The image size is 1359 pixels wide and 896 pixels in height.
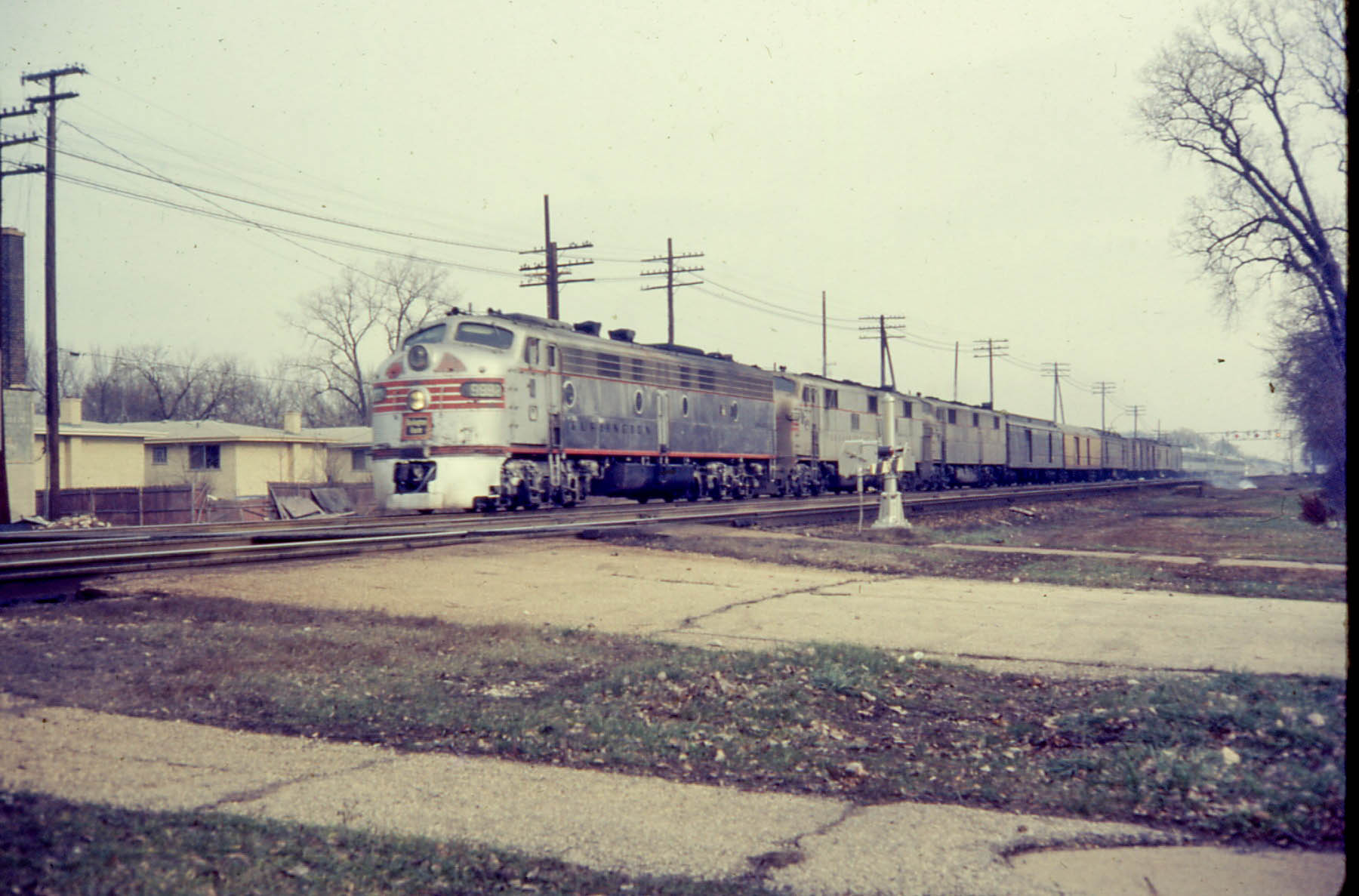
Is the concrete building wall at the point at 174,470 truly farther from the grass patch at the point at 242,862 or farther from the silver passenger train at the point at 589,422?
the grass patch at the point at 242,862

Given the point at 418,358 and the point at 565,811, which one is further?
the point at 418,358

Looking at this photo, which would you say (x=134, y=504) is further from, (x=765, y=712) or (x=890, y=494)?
(x=765, y=712)

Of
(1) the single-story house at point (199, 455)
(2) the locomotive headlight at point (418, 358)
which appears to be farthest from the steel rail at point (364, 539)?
(1) the single-story house at point (199, 455)

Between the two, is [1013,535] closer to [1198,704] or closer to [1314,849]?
[1198,704]

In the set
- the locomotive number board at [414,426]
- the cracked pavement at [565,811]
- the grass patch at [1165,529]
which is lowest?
the grass patch at [1165,529]

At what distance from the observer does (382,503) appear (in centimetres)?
1717

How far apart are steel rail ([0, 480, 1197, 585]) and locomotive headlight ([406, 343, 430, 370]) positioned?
2940 millimetres

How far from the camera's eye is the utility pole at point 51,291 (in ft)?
88.7

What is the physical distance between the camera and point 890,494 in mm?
18969

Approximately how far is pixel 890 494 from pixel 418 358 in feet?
31.0

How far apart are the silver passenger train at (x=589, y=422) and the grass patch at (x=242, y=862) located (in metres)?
13.3

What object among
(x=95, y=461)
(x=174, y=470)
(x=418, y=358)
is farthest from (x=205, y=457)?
(x=418, y=358)

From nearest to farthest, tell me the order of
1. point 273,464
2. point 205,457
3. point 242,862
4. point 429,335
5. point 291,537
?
point 242,862
point 291,537
point 429,335
point 205,457
point 273,464

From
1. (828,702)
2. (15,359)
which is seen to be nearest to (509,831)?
(828,702)
